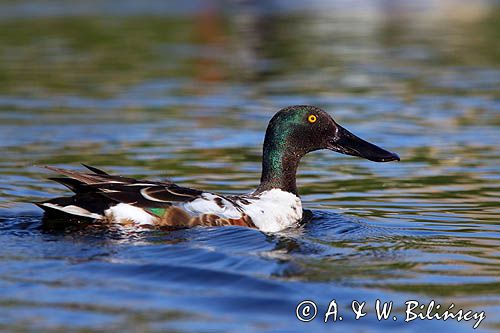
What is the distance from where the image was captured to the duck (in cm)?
799

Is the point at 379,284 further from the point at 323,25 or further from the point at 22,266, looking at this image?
the point at 323,25

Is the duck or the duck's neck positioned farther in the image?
the duck's neck

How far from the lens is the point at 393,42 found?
76.7 ft

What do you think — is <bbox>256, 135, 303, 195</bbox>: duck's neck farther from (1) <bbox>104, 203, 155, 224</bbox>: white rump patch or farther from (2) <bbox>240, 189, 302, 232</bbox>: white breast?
(1) <bbox>104, 203, 155, 224</bbox>: white rump patch

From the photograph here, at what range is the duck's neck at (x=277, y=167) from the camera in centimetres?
911

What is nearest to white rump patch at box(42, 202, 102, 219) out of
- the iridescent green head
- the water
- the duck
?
the duck

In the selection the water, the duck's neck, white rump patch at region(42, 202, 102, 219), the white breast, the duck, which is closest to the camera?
the water

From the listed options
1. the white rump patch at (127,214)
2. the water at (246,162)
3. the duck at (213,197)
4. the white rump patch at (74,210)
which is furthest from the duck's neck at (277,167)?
the white rump patch at (74,210)

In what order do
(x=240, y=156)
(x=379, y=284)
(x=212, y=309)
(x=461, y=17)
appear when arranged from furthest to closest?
(x=461, y=17), (x=240, y=156), (x=379, y=284), (x=212, y=309)

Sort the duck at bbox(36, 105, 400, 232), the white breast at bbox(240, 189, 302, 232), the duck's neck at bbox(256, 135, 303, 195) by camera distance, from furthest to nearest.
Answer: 1. the duck's neck at bbox(256, 135, 303, 195)
2. the white breast at bbox(240, 189, 302, 232)
3. the duck at bbox(36, 105, 400, 232)

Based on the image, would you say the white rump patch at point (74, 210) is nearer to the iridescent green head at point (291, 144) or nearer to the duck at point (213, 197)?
the duck at point (213, 197)

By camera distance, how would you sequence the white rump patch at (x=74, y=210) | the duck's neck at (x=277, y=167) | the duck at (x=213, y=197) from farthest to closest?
the duck's neck at (x=277, y=167) < the duck at (x=213, y=197) < the white rump patch at (x=74, y=210)

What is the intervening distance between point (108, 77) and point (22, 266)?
11684mm

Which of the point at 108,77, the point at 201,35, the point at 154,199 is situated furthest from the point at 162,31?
the point at 154,199
